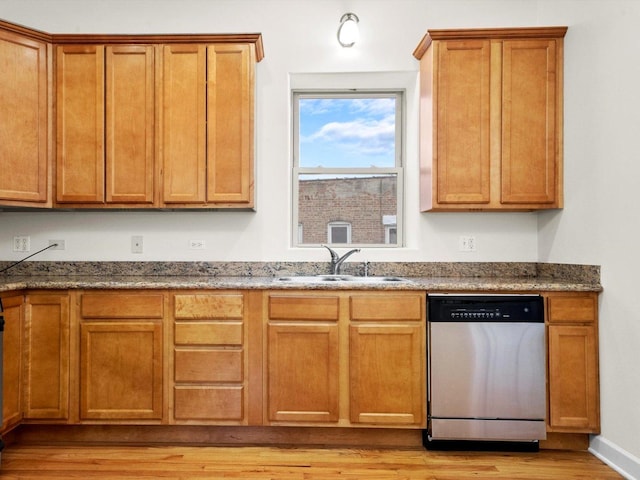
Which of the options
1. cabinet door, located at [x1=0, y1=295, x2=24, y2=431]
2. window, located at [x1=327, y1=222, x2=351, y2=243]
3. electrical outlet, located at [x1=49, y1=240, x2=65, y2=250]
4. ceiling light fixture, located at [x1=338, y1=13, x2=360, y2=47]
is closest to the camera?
cabinet door, located at [x1=0, y1=295, x2=24, y2=431]

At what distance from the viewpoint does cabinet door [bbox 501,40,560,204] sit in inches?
104

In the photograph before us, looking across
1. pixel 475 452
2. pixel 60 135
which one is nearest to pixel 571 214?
pixel 475 452

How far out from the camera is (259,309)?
2414 millimetres

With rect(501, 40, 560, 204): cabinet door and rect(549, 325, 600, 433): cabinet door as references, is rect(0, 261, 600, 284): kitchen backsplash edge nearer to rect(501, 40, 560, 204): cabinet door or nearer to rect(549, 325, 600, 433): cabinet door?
rect(501, 40, 560, 204): cabinet door

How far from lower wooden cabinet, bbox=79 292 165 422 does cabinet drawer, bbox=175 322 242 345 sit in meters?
0.12

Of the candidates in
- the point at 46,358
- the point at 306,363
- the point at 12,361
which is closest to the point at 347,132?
the point at 306,363

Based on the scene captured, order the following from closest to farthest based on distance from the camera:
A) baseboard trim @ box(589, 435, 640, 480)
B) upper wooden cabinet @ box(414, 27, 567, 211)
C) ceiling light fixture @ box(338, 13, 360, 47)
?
baseboard trim @ box(589, 435, 640, 480)
upper wooden cabinet @ box(414, 27, 567, 211)
ceiling light fixture @ box(338, 13, 360, 47)

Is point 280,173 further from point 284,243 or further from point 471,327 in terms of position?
point 471,327

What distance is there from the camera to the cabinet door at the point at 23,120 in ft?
8.34

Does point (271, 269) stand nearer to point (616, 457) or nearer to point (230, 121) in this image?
point (230, 121)

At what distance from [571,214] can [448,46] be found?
1.27 meters

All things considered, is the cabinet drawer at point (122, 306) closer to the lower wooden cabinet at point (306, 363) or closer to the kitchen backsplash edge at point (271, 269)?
the kitchen backsplash edge at point (271, 269)

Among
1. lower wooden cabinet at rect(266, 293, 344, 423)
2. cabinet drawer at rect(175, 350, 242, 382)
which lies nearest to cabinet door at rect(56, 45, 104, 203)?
cabinet drawer at rect(175, 350, 242, 382)

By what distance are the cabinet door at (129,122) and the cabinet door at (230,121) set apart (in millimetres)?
369
